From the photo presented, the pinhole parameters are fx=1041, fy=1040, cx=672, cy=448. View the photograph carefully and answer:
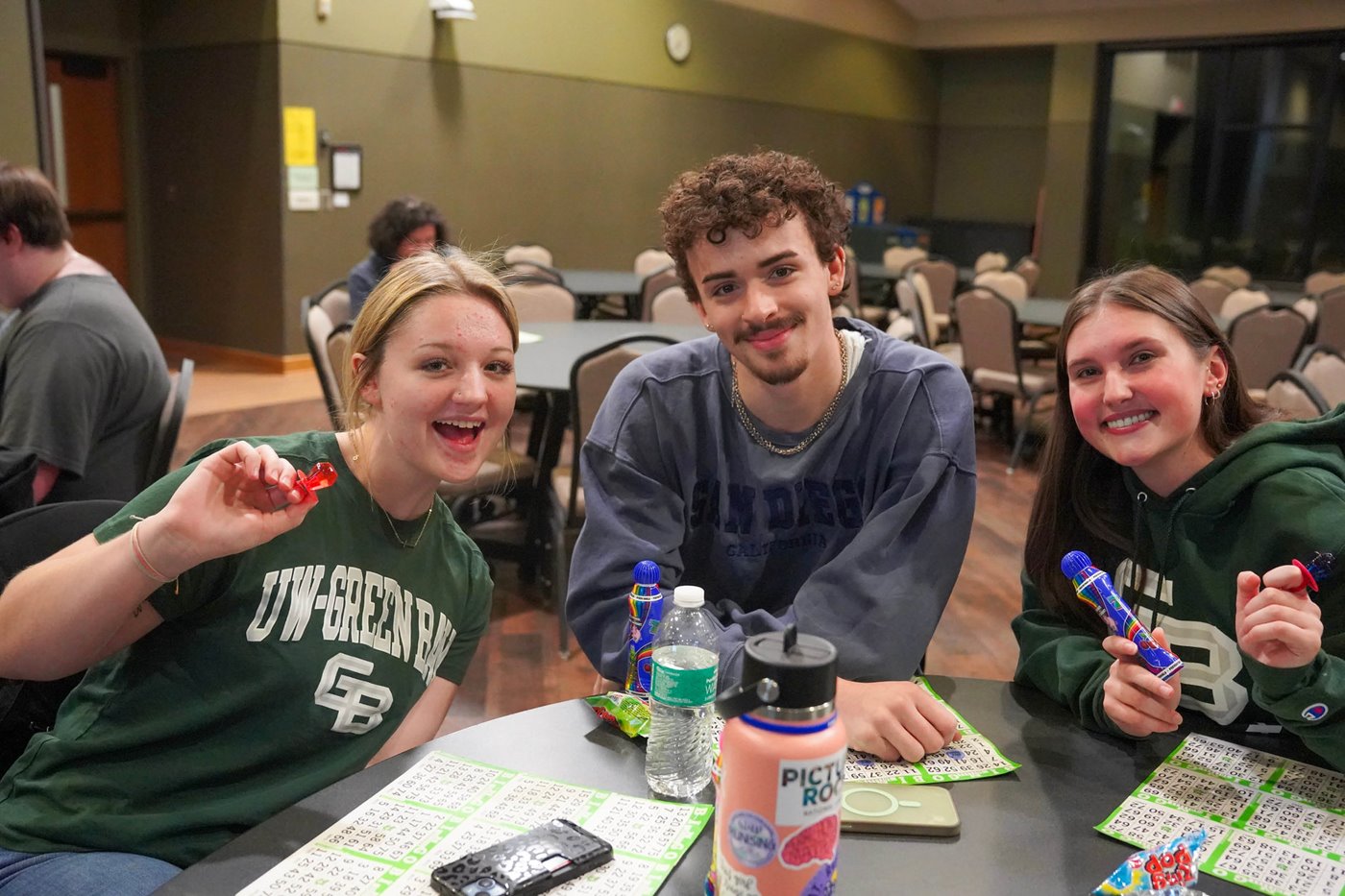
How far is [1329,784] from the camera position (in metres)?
1.19

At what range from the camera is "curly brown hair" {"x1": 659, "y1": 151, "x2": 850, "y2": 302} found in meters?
1.60

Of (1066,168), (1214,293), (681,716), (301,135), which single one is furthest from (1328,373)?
(1066,168)

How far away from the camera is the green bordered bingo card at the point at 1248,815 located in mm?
1010

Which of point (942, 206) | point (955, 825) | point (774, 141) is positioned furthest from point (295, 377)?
Answer: point (942, 206)

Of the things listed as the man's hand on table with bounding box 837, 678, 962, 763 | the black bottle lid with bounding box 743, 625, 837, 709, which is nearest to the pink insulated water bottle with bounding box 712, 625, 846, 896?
the black bottle lid with bounding box 743, 625, 837, 709

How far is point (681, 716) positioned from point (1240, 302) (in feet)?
24.6

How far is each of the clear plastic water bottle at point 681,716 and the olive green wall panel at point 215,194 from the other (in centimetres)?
749

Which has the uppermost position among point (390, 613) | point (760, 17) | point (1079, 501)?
point (760, 17)

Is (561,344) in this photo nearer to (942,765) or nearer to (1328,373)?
(1328,373)

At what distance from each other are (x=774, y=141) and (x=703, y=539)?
11.4m

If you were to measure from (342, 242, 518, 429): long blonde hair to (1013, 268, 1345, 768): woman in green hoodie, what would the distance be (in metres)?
0.83

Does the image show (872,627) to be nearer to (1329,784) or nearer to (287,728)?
(1329,784)

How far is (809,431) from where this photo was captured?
165 centimetres

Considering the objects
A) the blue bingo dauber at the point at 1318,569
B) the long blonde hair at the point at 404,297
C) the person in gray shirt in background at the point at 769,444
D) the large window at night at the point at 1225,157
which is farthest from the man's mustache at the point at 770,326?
the large window at night at the point at 1225,157
